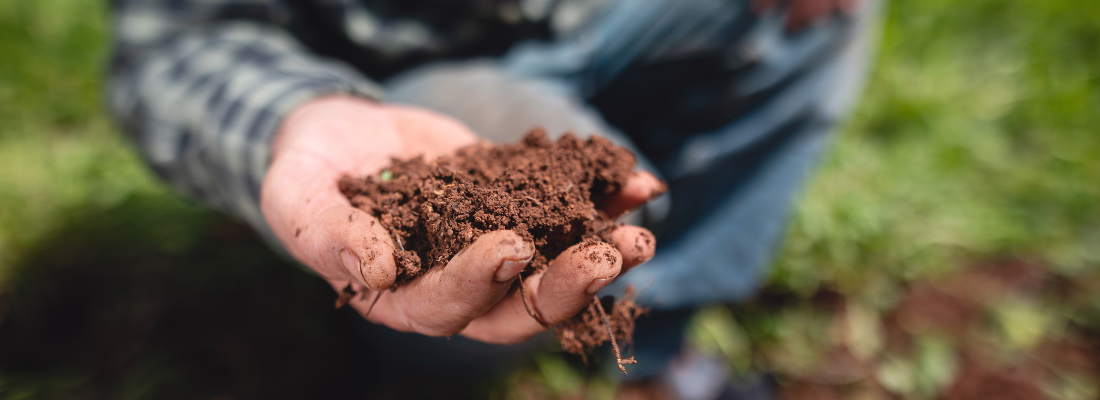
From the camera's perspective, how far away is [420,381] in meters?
2.00

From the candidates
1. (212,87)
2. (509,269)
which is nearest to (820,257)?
(509,269)

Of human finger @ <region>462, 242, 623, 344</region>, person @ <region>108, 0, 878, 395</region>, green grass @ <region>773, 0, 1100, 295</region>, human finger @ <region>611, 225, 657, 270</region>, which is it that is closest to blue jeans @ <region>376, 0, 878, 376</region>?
person @ <region>108, 0, 878, 395</region>

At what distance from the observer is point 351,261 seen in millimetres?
911

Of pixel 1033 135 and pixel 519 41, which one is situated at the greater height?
pixel 1033 135

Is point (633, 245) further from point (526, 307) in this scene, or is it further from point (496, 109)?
point (496, 109)

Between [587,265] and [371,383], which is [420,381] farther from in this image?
[587,265]

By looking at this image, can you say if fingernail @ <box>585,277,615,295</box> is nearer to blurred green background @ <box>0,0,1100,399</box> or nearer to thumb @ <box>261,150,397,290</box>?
thumb @ <box>261,150,397,290</box>

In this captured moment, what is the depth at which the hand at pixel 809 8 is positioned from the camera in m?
1.80

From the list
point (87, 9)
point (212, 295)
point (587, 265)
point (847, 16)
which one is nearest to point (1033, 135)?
point (847, 16)

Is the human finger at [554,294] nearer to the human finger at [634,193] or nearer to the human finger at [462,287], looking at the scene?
the human finger at [462,287]

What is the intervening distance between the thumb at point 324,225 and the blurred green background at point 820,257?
114 centimetres

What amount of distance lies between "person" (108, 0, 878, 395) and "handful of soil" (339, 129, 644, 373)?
7 cm

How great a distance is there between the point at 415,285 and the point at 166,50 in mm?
1235

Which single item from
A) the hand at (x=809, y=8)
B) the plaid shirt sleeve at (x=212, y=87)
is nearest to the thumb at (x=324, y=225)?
the plaid shirt sleeve at (x=212, y=87)
